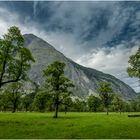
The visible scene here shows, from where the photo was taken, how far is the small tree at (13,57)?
55156 millimetres

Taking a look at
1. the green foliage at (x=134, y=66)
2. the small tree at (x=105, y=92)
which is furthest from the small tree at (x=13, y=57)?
the small tree at (x=105, y=92)

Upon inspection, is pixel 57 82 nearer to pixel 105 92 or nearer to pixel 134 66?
pixel 134 66

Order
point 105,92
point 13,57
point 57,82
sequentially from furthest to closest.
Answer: point 105,92 → point 57,82 → point 13,57

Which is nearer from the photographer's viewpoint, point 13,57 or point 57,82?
point 13,57

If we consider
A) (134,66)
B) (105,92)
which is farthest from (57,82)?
(105,92)

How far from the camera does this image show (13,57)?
56.3 m

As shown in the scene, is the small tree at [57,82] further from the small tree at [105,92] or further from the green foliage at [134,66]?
the small tree at [105,92]

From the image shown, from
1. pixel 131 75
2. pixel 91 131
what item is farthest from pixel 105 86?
pixel 91 131

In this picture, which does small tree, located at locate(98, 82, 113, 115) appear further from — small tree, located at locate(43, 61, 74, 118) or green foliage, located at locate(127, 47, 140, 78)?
green foliage, located at locate(127, 47, 140, 78)

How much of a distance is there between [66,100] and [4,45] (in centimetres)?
3316

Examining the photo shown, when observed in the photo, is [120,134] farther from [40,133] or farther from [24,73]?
[24,73]

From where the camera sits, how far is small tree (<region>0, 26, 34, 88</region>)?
55156mm

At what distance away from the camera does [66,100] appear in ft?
277

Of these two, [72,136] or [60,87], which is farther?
[60,87]
